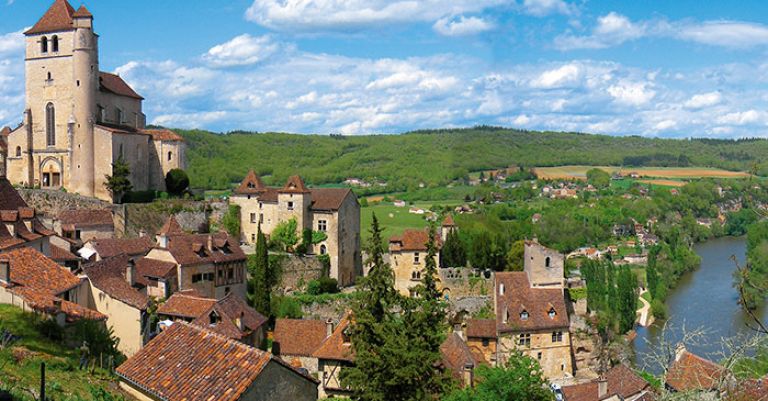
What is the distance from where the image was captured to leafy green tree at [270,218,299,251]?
4925 centimetres

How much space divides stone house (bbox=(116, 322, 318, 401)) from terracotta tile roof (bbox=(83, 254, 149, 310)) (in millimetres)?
12471

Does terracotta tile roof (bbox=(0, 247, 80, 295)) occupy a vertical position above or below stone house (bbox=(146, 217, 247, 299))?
above

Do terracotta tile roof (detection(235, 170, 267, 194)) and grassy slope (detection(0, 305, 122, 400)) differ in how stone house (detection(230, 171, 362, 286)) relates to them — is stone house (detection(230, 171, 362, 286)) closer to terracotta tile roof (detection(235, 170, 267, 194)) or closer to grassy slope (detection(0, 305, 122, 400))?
terracotta tile roof (detection(235, 170, 267, 194))

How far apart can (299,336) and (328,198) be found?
44.1ft

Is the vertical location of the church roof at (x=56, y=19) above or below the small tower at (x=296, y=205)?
above

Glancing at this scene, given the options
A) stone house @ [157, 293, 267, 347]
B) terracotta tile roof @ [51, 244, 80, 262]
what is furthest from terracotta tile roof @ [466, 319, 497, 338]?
terracotta tile roof @ [51, 244, 80, 262]

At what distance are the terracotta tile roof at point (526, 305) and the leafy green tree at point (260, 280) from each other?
39.3 ft

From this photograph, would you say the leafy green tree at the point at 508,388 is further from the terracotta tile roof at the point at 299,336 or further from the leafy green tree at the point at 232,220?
the leafy green tree at the point at 232,220

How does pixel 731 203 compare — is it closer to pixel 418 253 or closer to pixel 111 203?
pixel 418 253

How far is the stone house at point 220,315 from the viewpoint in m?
32.3

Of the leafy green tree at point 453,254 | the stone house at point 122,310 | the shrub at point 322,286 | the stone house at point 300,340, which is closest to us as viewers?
the stone house at point 122,310

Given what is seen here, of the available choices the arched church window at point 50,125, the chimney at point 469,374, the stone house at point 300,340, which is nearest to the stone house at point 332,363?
the stone house at point 300,340

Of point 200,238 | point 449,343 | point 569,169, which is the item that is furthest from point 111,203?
point 569,169

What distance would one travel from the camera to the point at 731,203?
463 feet
